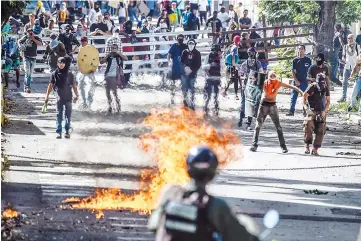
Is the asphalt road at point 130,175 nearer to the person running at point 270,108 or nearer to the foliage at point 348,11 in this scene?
the person running at point 270,108

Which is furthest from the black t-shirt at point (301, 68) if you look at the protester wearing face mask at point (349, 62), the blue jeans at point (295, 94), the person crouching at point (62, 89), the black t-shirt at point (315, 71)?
the person crouching at point (62, 89)

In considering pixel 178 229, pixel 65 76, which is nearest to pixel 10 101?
pixel 65 76

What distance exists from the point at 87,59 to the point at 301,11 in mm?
10844

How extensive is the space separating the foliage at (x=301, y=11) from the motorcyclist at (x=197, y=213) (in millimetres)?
25404

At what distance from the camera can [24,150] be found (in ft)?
→ 59.4

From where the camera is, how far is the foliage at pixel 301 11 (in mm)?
31781

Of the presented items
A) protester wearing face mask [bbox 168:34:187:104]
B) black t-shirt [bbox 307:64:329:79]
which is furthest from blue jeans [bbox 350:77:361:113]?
protester wearing face mask [bbox 168:34:187:104]

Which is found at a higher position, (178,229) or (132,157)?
(178,229)

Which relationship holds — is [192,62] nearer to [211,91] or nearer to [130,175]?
[211,91]

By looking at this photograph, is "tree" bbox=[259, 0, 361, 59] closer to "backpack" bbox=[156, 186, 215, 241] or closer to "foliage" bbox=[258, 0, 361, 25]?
"foliage" bbox=[258, 0, 361, 25]

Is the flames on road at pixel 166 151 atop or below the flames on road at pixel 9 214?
below

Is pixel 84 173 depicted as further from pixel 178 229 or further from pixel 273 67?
pixel 273 67

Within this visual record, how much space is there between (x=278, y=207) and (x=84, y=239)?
3.38 metres

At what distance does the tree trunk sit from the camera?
30.6 meters
